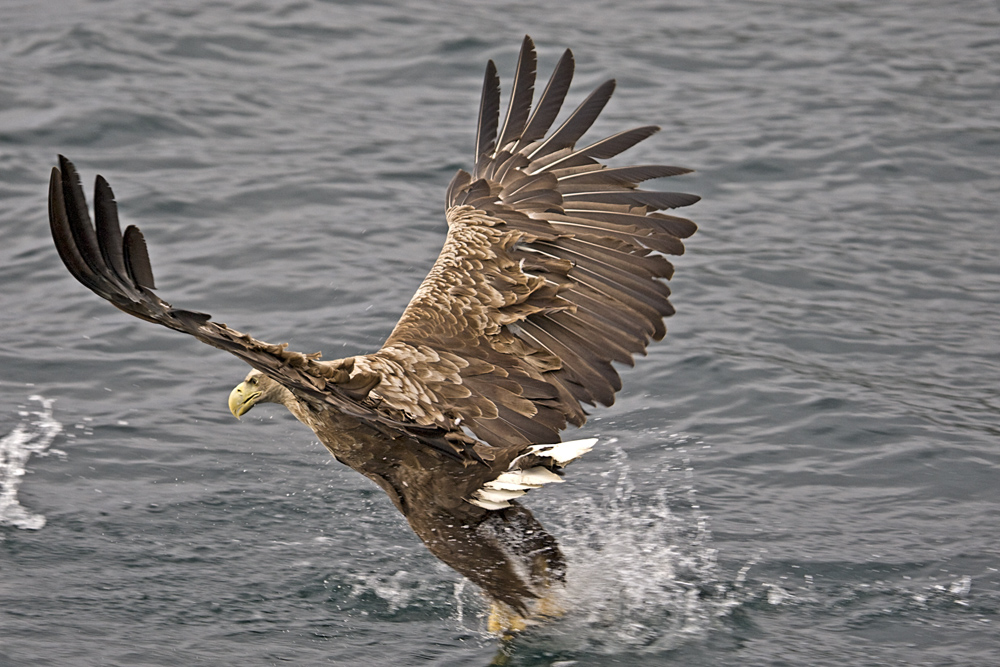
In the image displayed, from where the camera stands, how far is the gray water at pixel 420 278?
Result: 15.8ft

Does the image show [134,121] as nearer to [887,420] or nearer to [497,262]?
[497,262]

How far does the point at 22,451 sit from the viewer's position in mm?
5918

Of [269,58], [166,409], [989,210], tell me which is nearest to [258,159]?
[269,58]

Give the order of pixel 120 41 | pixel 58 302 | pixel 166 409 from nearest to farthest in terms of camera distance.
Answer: pixel 166 409 → pixel 58 302 → pixel 120 41

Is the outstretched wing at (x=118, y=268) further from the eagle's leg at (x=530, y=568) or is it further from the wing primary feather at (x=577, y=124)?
the wing primary feather at (x=577, y=124)

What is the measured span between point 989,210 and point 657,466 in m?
3.81

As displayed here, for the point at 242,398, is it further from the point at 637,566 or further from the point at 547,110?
the point at 547,110

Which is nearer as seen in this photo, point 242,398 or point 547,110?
point 242,398

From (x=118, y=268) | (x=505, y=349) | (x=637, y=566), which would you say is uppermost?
(x=118, y=268)

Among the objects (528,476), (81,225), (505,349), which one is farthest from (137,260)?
(505,349)

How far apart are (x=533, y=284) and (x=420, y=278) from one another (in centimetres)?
268

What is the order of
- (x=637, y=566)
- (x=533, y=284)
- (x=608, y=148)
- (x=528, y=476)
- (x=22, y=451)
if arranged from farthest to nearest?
(x=22, y=451), (x=608, y=148), (x=637, y=566), (x=533, y=284), (x=528, y=476)

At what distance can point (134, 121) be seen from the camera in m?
9.41

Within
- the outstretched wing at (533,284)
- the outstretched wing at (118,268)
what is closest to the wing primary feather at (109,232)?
the outstretched wing at (118,268)
